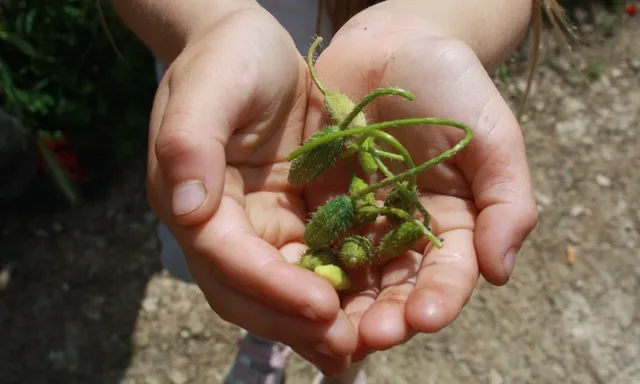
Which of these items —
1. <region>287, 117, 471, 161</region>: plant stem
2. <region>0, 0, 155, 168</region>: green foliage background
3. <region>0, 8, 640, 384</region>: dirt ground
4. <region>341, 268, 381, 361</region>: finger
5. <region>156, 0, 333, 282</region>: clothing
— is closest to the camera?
<region>341, 268, 381, 361</region>: finger

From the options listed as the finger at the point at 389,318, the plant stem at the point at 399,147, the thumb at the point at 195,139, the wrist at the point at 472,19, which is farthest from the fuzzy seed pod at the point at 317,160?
the wrist at the point at 472,19

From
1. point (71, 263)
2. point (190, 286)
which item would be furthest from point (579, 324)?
point (71, 263)

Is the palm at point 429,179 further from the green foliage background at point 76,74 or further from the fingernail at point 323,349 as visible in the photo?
the green foliage background at point 76,74

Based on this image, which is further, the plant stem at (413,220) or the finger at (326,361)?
the plant stem at (413,220)

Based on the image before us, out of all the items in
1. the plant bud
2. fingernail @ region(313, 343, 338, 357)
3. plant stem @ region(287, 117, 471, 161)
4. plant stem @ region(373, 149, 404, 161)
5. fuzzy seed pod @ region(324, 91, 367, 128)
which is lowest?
fingernail @ region(313, 343, 338, 357)

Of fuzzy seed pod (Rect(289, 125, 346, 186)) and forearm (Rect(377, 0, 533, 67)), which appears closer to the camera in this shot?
fuzzy seed pod (Rect(289, 125, 346, 186))

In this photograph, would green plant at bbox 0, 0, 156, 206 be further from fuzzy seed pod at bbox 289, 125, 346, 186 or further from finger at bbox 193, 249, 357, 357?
finger at bbox 193, 249, 357, 357

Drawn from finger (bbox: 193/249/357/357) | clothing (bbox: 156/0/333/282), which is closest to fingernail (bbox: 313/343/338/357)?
finger (bbox: 193/249/357/357)
